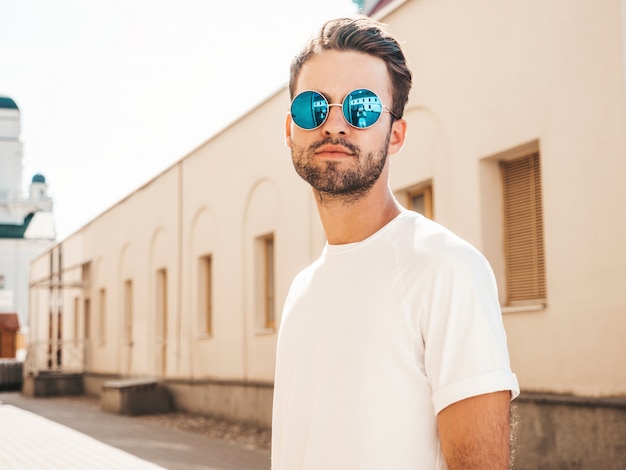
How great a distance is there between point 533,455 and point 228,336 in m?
10.5

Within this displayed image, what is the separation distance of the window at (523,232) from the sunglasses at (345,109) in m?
8.28

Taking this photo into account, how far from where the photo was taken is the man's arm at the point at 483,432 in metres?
1.47

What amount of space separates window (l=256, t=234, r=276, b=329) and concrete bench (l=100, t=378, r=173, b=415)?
205 inches

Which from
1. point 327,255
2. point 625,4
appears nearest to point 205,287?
point 625,4

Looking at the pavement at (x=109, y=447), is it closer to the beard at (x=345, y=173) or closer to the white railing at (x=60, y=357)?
the beard at (x=345, y=173)

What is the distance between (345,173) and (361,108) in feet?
0.42

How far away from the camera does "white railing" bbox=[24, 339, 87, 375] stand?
31.7m

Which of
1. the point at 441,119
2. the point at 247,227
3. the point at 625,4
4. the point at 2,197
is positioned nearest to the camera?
the point at 625,4

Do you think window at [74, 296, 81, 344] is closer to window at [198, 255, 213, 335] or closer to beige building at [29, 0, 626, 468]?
window at [198, 255, 213, 335]

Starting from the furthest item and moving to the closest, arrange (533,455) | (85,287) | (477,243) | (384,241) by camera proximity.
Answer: (85,287)
(477,243)
(533,455)
(384,241)

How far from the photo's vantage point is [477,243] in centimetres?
1056

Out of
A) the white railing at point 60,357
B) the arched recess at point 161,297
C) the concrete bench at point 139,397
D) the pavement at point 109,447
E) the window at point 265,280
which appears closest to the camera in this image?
the pavement at point 109,447

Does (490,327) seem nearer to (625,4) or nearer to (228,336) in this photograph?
(625,4)

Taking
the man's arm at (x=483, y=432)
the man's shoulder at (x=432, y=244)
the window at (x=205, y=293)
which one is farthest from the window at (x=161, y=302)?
the man's arm at (x=483, y=432)
